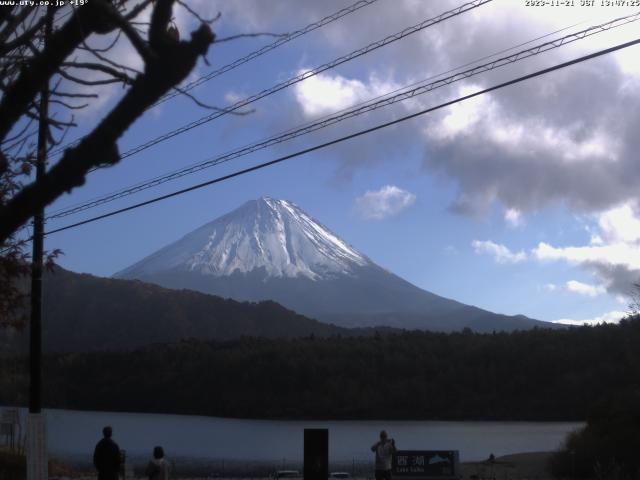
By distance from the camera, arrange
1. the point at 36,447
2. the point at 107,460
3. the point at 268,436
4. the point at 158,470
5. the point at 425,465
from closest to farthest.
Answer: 1. the point at 107,460
2. the point at 158,470
3. the point at 36,447
4. the point at 425,465
5. the point at 268,436

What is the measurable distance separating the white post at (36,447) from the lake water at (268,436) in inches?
1493

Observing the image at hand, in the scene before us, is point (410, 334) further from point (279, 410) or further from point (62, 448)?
point (62, 448)

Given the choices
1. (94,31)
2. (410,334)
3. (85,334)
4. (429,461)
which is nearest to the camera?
(94,31)

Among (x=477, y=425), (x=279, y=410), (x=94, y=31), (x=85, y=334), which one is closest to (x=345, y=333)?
(x=85, y=334)

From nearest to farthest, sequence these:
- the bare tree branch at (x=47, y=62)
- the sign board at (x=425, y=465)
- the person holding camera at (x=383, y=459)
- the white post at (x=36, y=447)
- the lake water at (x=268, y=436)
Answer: the bare tree branch at (x=47, y=62), the white post at (x=36, y=447), the person holding camera at (x=383, y=459), the sign board at (x=425, y=465), the lake water at (x=268, y=436)

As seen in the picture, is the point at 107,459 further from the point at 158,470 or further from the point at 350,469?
the point at 350,469

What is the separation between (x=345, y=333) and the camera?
158 m

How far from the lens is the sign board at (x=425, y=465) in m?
18.4

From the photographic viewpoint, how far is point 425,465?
60.5 ft

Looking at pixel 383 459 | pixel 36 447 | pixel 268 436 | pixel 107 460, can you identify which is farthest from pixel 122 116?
pixel 268 436

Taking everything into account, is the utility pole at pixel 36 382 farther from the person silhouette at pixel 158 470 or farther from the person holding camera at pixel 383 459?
the person holding camera at pixel 383 459

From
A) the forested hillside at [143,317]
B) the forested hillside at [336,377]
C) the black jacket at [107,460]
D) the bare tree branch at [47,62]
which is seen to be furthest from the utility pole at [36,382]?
the forested hillside at [143,317]

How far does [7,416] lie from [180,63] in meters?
21.2

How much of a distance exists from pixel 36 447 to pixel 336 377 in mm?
89020
